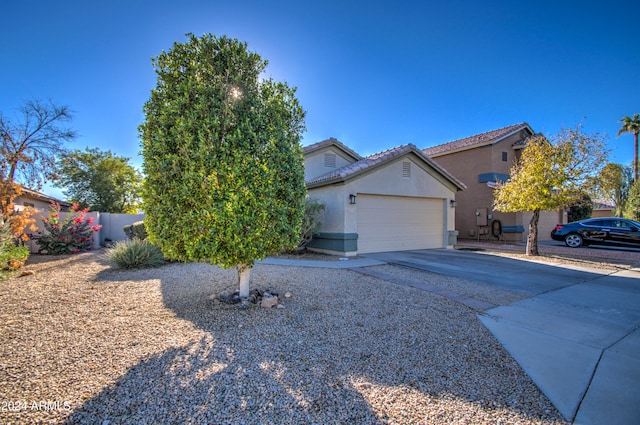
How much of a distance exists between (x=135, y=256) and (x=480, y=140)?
58.0ft

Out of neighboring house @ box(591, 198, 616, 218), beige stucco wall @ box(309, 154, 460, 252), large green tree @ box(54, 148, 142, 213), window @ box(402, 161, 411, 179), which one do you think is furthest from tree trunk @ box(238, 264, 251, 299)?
neighboring house @ box(591, 198, 616, 218)

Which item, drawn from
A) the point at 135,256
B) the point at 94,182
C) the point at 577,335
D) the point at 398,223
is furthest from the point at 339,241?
the point at 94,182

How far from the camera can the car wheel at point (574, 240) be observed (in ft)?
47.2

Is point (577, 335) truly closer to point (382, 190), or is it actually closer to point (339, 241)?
point (339, 241)

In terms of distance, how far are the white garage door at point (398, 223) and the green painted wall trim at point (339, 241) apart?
0.78 meters

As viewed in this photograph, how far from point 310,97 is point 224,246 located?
584 centimetres

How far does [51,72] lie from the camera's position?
27.0ft

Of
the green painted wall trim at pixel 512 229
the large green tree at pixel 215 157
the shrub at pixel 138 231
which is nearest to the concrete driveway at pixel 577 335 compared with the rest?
the large green tree at pixel 215 157

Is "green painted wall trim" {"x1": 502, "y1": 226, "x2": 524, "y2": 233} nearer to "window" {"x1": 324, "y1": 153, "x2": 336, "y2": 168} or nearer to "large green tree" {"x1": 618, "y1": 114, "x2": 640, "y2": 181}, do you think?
"window" {"x1": 324, "y1": 153, "x2": 336, "y2": 168}

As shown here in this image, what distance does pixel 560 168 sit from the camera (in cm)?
1006

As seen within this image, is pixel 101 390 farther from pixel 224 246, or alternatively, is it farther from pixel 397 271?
pixel 397 271

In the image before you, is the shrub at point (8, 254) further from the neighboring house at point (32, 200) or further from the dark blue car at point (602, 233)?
the dark blue car at point (602, 233)

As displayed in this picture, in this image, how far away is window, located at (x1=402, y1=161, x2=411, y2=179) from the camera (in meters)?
11.8

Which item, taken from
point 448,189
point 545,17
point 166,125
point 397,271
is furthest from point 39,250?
point 545,17
